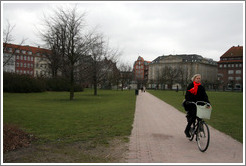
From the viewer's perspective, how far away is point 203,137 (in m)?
Result: 6.03

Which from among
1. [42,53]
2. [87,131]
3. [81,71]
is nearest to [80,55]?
[81,71]

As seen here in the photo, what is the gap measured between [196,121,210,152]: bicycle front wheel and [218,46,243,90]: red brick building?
9364 centimetres

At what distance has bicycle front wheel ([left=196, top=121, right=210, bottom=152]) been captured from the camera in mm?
5805

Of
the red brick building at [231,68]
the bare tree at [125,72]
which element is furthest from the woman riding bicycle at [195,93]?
the red brick building at [231,68]

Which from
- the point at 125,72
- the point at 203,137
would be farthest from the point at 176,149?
the point at 125,72

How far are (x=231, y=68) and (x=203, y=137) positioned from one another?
101m

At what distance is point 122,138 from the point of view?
7.35 m

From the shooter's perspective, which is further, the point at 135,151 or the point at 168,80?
the point at 168,80

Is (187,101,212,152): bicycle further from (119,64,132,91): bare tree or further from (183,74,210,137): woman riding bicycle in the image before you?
(119,64,132,91): bare tree

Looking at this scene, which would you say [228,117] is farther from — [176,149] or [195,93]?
[176,149]

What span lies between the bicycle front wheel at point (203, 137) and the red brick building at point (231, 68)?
307ft

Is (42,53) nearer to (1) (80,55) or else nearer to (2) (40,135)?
(1) (80,55)

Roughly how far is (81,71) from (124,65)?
189 feet

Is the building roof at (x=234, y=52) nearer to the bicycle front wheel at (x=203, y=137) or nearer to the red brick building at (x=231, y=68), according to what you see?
the red brick building at (x=231, y=68)
